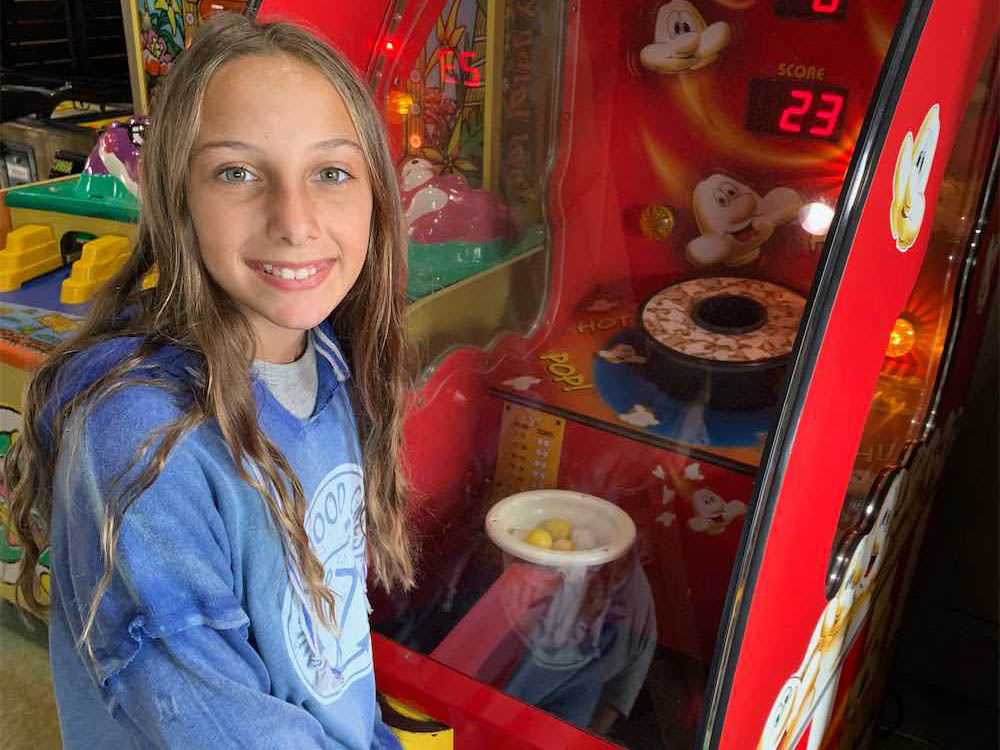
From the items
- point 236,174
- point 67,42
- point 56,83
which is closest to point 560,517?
point 236,174

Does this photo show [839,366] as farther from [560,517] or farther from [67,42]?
[67,42]

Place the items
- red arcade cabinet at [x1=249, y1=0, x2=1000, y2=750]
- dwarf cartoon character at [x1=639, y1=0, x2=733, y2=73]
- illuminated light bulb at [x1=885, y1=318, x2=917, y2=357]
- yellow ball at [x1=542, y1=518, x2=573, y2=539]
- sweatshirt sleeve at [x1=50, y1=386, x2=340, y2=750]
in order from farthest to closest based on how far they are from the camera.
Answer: dwarf cartoon character at [x1=639, y1=0, x2=733, y2=73] → yellow ball at [x1=542, y1=518, x2=573, y2=539] → illuminated light bulb at [x1=885, y1=318, x2=917, y2=357] → red arcade cabinet at [x1=249, y1=0, x2=1000, y2=750] → sweatshirt sleeve at [x1=50, y1=386, x2=340, y2=750]

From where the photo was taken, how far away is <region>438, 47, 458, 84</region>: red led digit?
1495mm

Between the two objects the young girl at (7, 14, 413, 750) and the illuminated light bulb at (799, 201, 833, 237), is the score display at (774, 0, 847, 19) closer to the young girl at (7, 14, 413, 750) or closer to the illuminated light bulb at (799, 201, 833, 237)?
the illuminated light bulb at (799, 201, 833, 237)

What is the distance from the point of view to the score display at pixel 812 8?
4.62 feet

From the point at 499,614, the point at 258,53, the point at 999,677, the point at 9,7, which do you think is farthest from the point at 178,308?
the point at 9,7

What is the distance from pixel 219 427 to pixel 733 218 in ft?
3.32

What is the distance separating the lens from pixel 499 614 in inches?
52.9

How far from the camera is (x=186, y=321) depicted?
846 millimetres

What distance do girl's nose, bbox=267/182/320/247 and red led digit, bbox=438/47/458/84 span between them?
736 millimetres

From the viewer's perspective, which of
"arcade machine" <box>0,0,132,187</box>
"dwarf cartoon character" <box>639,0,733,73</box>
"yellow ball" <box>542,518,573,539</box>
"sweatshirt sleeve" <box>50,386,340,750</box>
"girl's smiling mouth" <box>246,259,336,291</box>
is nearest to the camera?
"sweatshirt sleeve" <box>50,386,340,750</box>

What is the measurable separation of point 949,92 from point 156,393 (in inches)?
34.8

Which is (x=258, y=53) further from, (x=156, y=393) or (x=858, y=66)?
(x=858, y=66)

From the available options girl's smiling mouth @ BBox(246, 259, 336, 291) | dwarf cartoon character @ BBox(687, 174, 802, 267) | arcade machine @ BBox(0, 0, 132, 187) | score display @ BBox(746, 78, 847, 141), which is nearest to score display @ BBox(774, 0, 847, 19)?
score display @ BBox(746, 78, 847, 141)
